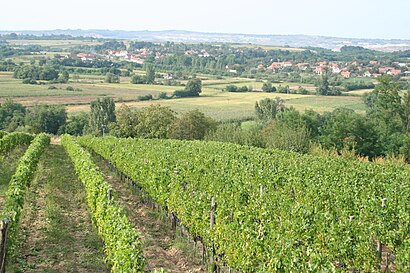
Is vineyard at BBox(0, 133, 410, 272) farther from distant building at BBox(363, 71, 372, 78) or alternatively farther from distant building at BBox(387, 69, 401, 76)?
distant building at BBox(387, 69, 401, 76)

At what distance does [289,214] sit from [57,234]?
22.6ft

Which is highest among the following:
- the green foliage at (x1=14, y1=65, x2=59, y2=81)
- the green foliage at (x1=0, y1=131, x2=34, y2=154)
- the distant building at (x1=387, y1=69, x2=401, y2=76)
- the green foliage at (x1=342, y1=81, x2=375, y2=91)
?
the green foliage at (x1=0, y1=131, x2=34, y2=154)

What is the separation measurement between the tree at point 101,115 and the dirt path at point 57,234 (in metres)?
46.7

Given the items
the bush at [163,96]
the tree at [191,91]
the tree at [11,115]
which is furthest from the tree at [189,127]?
the tree at [191,91]

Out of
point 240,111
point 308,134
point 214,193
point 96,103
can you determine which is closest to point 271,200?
point 214,193

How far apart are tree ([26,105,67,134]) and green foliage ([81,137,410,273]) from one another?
48.9 m

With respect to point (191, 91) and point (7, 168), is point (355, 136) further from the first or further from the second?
point (191, 91)

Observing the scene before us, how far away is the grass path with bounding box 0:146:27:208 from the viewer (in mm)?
19989

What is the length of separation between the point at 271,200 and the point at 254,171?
624 centimetres

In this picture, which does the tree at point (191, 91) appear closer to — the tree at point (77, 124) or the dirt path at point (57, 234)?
the tree at point (77, 124)

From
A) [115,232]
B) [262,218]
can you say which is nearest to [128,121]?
[262,218]

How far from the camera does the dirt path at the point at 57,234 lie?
12289 mm

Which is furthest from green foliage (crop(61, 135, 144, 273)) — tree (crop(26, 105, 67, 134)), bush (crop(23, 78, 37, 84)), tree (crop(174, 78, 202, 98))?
bush (crop(23, 78, 37, 84))

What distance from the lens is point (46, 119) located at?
68.4 m
